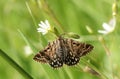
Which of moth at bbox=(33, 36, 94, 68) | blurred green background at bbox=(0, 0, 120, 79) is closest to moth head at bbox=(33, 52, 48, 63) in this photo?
moth at bbox=(33, 36, 94, 68)

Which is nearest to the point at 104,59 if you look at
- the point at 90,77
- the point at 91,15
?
the point at 90,77

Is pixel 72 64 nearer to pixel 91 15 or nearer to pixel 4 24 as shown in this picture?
pixel 91 15

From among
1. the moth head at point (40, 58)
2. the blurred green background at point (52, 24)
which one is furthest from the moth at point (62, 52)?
the blurred green background at point (52, 24)

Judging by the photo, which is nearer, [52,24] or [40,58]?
[40,58]

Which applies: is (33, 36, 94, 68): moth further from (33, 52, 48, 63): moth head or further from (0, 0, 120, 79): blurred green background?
(0, 0, 120, 79): blurred green background

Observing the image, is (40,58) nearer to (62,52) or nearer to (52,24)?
(62,52)

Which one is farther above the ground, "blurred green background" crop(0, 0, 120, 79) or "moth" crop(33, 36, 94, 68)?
"blurred green background" crop(0, 0, 120, 79)

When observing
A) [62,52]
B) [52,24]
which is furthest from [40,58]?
[52,24]

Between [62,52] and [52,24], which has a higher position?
[52,24]
